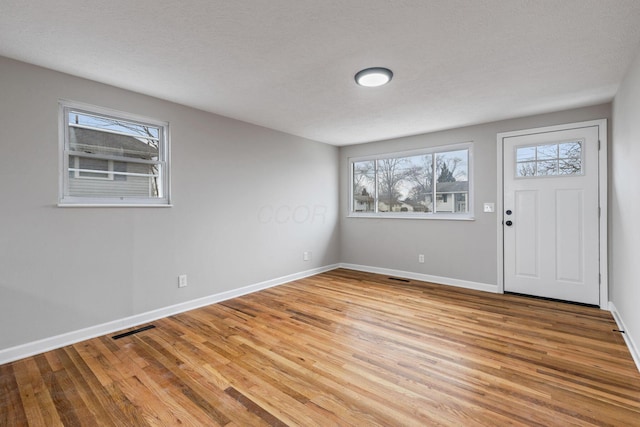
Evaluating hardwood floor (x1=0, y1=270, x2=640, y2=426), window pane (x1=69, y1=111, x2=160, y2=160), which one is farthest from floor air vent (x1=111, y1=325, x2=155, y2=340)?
window pane (x1=69, y1=111, x2=160, y2=160)

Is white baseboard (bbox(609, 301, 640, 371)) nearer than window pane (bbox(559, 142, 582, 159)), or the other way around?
white baseboard (bbox(609, 301, 640, 371))

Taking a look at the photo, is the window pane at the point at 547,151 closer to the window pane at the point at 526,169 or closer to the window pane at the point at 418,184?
the window pane at the point at 526,169

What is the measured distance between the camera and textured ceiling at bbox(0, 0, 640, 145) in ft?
5.85

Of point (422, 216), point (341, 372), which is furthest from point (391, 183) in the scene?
point (341, 372)

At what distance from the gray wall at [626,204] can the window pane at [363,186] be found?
3.17 metres

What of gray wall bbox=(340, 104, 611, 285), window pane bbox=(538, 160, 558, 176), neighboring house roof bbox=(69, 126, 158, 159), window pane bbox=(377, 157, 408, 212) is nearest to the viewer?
neighboring house roof bbox=(69, 126, 158, 159)

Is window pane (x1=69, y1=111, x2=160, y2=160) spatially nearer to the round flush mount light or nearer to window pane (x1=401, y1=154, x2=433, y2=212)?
the round flush mount light

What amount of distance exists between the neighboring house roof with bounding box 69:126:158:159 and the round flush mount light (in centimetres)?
229

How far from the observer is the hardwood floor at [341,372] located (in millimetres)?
1723

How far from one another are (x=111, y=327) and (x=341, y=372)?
2262 mm

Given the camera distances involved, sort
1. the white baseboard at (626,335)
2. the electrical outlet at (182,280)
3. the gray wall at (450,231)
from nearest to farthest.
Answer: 1. the white baseboard at (626,335)
2. the electrical outlet at (182,280)
3. the gray wall at (450,231)

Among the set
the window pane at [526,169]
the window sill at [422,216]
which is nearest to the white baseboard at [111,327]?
the window sill at [422,216]

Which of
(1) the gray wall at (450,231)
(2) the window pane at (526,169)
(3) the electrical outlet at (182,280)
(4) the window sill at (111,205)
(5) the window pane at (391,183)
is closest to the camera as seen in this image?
(4) the window sill at (111,205)

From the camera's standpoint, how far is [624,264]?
270 centimetres
